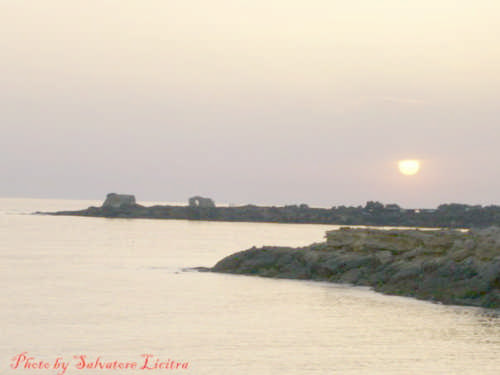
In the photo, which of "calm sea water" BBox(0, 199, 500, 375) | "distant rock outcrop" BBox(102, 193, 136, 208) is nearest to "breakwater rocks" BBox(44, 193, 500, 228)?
"distant rock outcrop" BBox(102, 193, 136, 208)

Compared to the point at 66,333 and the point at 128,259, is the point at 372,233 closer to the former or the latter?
the point at 128,259

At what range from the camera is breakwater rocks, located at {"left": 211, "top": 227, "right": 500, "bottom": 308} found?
27.6 metres

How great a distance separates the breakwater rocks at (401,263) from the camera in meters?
27.6

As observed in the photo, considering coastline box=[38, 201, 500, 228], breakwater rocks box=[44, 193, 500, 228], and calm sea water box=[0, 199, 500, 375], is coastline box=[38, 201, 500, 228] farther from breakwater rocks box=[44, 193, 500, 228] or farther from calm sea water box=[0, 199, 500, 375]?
calm sea water box=[0, 199, 500, 375]

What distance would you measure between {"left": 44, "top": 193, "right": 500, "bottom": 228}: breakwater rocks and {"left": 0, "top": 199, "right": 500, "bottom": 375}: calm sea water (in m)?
77.6

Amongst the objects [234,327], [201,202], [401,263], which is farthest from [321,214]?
[234,327]

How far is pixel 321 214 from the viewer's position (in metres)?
126

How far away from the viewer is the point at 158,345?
18.8 meters

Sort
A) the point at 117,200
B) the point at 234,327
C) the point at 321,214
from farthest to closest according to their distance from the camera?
the point at 117,200
the point at 321,214
the point at 234,327

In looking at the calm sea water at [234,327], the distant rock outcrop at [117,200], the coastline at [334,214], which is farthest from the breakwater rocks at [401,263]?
the distant rock outcrop at [117,200]

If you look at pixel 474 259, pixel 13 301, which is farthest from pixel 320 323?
pixel 13 301

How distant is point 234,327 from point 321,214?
343 ft

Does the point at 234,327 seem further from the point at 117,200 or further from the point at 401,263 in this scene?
the point at 117,200

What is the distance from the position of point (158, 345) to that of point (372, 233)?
20646 mm
